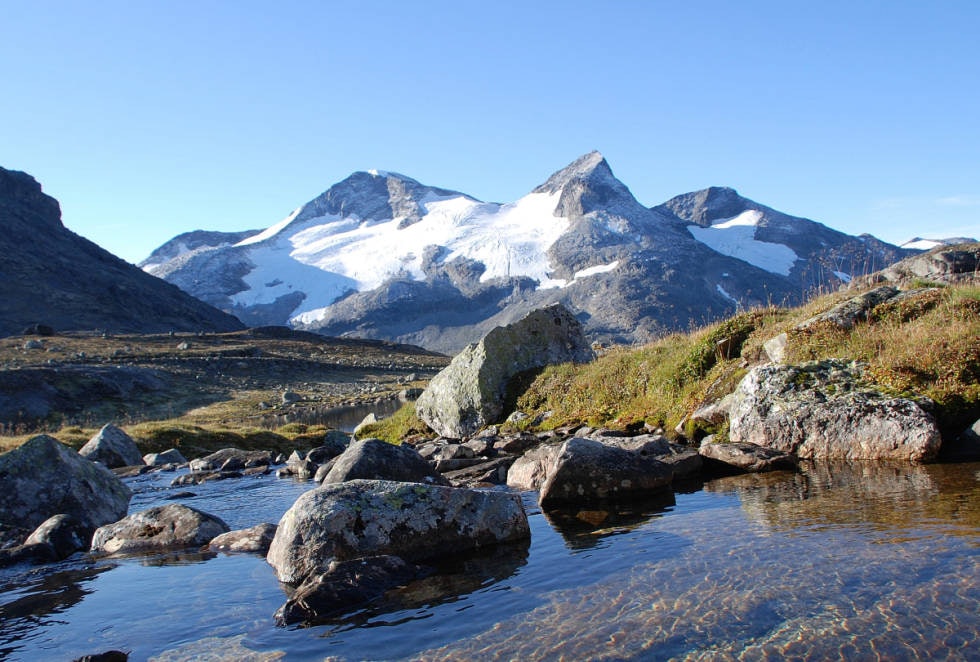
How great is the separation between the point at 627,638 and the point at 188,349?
121m

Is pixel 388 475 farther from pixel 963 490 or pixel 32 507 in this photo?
pixel 963 490

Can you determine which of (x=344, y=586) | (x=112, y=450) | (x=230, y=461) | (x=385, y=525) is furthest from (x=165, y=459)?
(x=344, y=586)

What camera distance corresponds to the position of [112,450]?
2656cm

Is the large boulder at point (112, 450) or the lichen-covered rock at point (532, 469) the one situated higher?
the large boulder at point (112, 450)

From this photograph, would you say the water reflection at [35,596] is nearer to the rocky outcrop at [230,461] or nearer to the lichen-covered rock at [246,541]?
the lichen-covered rock at [246,541]

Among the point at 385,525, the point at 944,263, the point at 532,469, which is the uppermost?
the point at 944,263

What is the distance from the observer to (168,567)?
35.5ft

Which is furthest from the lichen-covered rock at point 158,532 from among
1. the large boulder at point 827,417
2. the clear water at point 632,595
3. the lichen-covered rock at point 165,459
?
the lichen-covered rock at point 165,459

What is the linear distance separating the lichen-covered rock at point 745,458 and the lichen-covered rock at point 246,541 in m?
9.25

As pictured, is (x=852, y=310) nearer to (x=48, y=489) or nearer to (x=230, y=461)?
(x=48, y=489)

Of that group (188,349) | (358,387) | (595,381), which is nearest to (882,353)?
(595,381)

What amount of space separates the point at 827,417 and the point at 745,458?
6.93ft

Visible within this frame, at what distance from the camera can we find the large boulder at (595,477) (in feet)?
43.1

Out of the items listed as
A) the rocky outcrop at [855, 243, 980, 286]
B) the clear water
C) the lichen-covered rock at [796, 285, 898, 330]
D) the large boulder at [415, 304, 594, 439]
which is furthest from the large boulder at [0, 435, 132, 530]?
the rocky outcrop at [855, 243, 980, 286]
